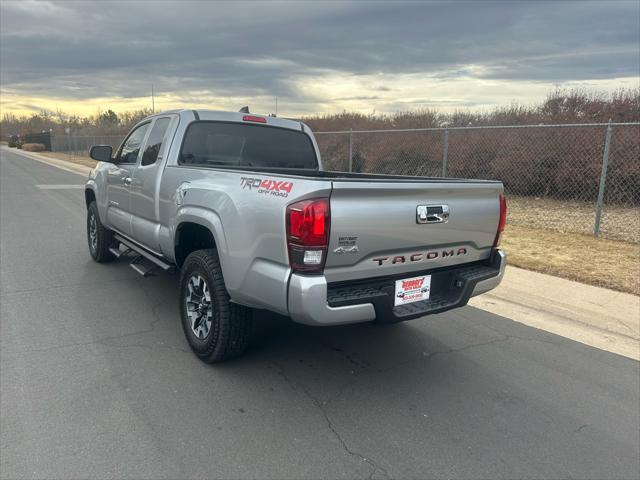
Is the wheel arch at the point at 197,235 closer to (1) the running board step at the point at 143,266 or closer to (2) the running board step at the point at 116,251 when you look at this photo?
(1) the running board step at the point at 143,266

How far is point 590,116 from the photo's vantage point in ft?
45.6

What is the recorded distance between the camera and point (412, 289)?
3463mm

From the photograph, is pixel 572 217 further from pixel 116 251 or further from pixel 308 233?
pixel 308 233

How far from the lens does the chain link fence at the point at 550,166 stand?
10758mm

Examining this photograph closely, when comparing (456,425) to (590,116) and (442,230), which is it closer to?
(442,230)

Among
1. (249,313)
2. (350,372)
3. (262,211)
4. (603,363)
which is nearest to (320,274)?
(262,211)

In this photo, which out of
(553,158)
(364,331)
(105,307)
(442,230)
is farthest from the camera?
A: (553,158)

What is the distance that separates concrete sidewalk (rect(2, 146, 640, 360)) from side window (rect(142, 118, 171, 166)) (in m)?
3.75

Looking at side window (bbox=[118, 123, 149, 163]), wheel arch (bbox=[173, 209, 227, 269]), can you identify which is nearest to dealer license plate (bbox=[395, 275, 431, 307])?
wheel arch (bbox=[173, 209, 227, 269])

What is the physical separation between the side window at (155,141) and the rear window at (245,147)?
0.39 meters

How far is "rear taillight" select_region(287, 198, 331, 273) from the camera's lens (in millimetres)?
2857

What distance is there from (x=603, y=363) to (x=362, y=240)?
2.54 meters

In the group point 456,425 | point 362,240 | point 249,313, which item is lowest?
point 456,425

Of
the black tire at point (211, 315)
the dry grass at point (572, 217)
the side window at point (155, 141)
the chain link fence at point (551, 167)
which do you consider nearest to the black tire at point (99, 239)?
the side window at point (155, 141)
